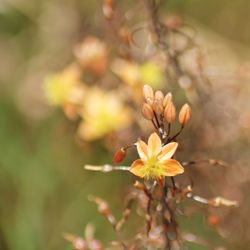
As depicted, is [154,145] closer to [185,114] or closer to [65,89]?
[185,114]

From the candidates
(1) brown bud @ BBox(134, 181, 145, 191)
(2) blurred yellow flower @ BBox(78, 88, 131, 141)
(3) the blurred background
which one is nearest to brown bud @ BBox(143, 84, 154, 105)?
(1) brown bud @ BBox(134, 181, 145, 191)

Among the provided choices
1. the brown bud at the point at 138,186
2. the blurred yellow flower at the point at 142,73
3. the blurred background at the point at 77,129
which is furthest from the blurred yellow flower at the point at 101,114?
the brown bud at the point at 138,186

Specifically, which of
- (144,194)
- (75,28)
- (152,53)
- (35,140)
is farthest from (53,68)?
(144,194)

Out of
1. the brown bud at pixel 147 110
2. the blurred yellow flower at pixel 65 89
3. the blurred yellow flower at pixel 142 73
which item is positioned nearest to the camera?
the brown bud at pixel 147 110

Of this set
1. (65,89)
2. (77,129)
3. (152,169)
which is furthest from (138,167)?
(77,129)

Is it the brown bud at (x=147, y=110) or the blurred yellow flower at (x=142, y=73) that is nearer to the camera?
the brown bud at (x=147, y=110)

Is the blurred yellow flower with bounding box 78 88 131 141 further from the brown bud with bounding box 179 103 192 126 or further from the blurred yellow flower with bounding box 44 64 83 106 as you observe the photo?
the brown bud with bounding box 179 103 192 126

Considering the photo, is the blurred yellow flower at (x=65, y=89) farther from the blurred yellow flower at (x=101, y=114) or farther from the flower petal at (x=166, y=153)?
the flower petal at (x=166, y=153)
